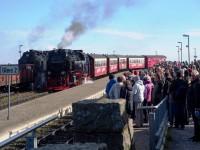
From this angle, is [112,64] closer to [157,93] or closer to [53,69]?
[53,69]

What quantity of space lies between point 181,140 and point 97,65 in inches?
1468

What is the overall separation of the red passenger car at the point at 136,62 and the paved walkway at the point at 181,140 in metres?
56.0

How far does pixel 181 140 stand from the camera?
1293 cm

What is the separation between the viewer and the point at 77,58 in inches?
1626

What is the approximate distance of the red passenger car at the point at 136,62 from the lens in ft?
235

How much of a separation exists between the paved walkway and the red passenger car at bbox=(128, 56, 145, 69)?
56048 millimetres

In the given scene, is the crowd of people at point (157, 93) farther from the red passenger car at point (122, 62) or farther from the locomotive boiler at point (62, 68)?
the red passenger car at point (122, 62)

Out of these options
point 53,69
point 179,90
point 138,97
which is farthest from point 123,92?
point 53,69

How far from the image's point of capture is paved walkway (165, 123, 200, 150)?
11.9 meters

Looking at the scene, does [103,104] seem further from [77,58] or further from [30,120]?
[77,58]

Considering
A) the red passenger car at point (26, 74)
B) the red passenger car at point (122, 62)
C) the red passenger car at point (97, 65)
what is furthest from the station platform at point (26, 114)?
the red passenger car at point (122, 62)

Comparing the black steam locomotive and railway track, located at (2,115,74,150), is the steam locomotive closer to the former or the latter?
the black steam locomotive

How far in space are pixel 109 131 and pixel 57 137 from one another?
334 inches

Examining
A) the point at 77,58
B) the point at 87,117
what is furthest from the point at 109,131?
the point at 77,58
